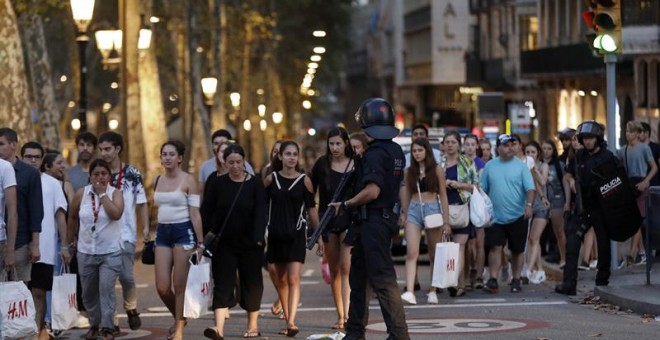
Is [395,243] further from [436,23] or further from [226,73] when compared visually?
[436,23]

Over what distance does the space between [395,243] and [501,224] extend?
22.1 ft

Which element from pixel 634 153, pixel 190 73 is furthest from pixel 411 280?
pixel 190 73

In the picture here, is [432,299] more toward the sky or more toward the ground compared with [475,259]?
more toward the ground

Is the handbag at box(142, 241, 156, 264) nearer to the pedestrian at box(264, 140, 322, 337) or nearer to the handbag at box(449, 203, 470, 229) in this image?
the pedestrian at box(264, 140, 322, 337)

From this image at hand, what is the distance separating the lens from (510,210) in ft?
63.6

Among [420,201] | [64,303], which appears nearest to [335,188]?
[420,201]

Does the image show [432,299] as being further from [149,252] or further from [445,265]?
[149,252]

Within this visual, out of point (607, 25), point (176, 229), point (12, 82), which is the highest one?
point (12, 82)

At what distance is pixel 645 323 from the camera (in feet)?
49.4

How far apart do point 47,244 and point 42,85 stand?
23.0 m

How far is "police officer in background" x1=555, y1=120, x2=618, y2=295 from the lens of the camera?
17.6m

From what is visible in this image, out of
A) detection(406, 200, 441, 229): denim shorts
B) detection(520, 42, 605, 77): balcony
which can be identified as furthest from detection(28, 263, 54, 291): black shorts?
detection(520, 42, 605, 77): balcony

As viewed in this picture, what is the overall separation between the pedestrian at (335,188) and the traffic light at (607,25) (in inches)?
169

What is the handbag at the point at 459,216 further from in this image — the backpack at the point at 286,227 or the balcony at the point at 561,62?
the balcony at the point at 561,62
